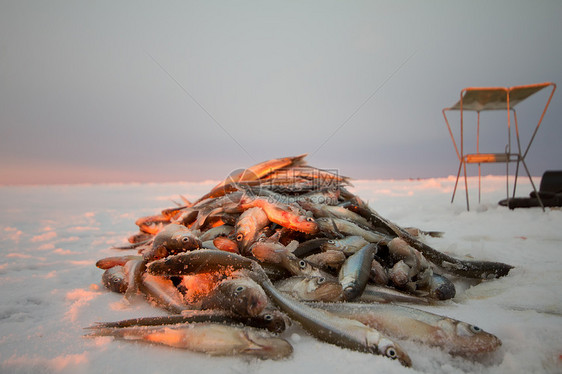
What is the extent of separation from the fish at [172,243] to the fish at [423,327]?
0.94 metres

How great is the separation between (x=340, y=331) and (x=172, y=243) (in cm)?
130

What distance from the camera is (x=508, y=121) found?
7816mm

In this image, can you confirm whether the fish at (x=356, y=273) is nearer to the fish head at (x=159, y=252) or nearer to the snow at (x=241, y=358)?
the snow at (x=241, y=358)

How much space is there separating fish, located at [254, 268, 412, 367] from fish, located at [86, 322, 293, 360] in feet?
0.51

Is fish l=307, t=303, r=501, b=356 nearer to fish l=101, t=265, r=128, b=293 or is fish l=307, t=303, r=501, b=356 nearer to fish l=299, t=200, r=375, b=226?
fish l=299, t=200, r=375, b=226

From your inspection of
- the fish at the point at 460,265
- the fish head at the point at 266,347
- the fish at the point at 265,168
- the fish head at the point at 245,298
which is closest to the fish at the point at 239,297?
the fish head at the point at 245,298

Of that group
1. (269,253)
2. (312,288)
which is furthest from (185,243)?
(312,288)

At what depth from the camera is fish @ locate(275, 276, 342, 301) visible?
5.85ft

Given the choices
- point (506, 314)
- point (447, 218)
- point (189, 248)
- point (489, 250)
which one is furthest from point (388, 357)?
point (447, 218)

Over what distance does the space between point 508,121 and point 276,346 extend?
9.25m

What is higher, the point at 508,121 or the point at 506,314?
the point at 508,121

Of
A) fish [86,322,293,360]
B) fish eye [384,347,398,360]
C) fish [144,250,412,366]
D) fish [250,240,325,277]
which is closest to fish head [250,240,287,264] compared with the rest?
fish [250,240,325,277]

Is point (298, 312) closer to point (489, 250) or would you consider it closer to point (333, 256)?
point (333, 256)

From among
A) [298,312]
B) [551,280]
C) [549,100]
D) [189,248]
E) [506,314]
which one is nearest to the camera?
[298,312]
